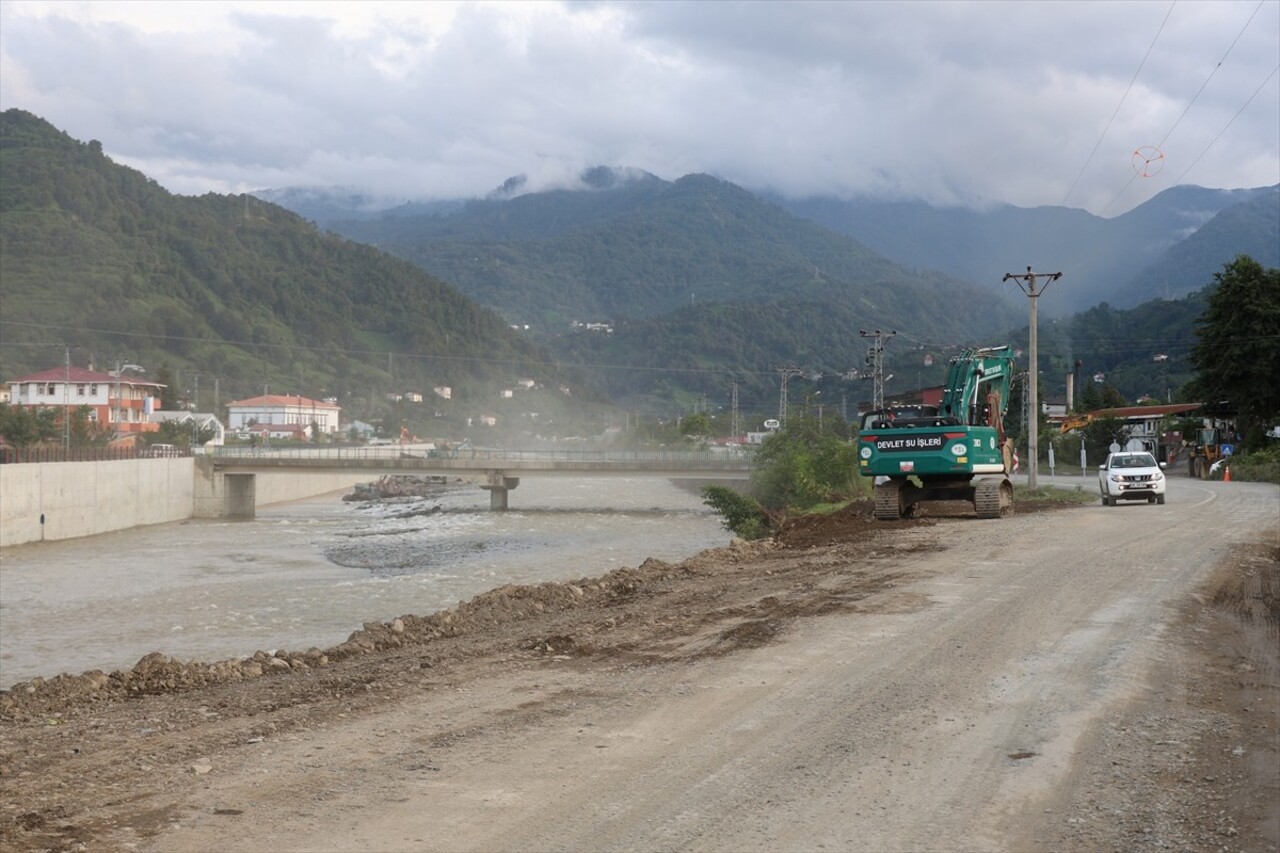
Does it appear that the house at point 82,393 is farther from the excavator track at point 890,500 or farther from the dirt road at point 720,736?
the dirt road at point 720,736

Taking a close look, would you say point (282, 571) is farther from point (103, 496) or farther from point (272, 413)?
point (272, 413)

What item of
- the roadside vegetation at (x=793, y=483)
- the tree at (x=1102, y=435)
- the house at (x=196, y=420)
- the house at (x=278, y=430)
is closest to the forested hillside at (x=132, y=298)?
the house at (x=196, y=420)

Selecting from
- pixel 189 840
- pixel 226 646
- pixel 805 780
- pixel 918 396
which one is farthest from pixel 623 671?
pixel 918 396

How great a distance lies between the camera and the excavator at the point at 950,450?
24.9m

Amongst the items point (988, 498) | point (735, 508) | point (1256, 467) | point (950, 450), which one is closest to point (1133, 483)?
point (988, 498)

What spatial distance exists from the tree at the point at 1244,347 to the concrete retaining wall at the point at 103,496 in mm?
59548

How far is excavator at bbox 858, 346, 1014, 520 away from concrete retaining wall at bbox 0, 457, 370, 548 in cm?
4136

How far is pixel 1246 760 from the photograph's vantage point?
7.63m

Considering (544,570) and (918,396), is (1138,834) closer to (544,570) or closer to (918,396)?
(918,396)

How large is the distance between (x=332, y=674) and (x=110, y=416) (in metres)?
108

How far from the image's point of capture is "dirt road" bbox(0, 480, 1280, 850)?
6281mm

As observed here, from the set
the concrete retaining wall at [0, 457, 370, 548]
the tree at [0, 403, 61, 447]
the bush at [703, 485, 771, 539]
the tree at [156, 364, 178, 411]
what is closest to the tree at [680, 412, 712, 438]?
the concrete retaining wall at [0, 457, 370, 548]

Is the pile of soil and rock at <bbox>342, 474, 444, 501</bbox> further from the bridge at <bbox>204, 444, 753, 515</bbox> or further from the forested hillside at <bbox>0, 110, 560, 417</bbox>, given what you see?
the forested hillside at <bbox>0, 110, 560, 417</bbox>

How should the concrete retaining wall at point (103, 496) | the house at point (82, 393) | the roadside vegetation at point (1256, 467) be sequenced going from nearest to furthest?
the roadside vegetation at point (1256, 467) → the concrete retaining wall at point (103, 496) → the house at point (82, 393)
